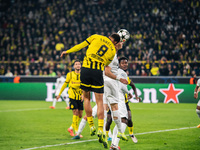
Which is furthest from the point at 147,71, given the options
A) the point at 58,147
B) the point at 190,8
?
the point at 58,147

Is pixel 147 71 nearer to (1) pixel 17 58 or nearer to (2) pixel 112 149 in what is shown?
(1) pixel 17 58

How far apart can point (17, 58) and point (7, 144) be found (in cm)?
2023

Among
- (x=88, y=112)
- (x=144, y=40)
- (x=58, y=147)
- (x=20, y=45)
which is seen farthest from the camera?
(x=20, y=45)

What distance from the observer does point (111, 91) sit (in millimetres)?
7949

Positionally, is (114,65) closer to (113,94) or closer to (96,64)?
(113,94)

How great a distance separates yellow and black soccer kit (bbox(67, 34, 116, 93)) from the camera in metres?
7.29

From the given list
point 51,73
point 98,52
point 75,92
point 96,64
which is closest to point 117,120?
point 96,64

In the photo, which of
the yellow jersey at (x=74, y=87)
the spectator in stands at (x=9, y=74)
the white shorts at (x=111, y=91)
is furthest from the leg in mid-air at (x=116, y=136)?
the spectator in stands at (x=9, y=74)

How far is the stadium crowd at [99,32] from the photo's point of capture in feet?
83.1

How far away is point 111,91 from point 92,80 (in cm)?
80

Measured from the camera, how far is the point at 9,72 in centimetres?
2586

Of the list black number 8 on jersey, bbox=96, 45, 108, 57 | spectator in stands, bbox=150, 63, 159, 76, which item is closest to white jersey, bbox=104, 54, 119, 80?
black number 8 on jersey, bbox=96, 45, 108, 57

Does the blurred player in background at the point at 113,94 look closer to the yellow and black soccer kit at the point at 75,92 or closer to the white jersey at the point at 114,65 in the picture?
the white jersey at the point at 114,65

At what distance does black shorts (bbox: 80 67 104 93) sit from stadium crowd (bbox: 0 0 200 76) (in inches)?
653
